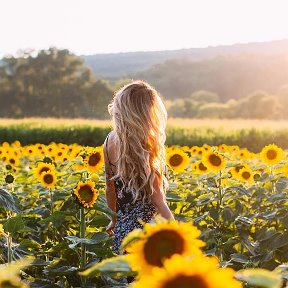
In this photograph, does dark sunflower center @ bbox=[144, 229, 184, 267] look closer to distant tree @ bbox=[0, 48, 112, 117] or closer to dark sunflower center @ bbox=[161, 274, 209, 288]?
dark sunflower center @ bbox=[161, 274, 209, 288]

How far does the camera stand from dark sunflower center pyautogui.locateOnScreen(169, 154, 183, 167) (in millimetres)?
5328

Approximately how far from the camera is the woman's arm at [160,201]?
3.02 meters

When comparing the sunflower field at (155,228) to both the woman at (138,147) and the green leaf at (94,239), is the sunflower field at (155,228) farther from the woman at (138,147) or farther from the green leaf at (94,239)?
the woman at (138,147)

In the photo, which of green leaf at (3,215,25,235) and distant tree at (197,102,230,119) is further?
distant tree at (197,102,230,119)

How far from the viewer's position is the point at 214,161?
502 centimetres

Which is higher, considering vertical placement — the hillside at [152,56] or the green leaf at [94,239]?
the green leaf at [94,239]

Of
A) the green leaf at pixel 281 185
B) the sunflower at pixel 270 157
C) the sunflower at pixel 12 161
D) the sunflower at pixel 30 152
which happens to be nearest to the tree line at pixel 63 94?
the sunflower at pixel 30 152

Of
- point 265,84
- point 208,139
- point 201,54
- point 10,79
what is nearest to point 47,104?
point 10,79

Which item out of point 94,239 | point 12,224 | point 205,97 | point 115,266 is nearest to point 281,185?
point 94,239

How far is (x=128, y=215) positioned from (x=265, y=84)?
70.6 m

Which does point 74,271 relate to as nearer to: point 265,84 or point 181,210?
point 181,210

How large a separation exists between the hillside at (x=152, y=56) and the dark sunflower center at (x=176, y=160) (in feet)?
250

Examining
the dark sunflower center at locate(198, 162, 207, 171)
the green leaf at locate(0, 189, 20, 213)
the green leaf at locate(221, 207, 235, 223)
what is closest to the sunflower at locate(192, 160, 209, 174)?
the dark sunflower center at locate(198, 162, 207, 171)

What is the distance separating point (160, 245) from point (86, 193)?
Result: 6.35 ft
